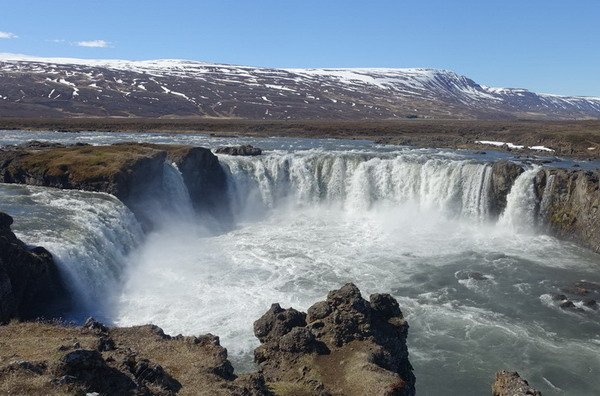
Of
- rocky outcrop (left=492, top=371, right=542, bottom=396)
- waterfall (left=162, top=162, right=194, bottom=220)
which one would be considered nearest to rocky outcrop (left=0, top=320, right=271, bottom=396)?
rocky outcrop (left=492, top=371, right=542, bottom=396)

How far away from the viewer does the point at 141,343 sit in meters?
17.2

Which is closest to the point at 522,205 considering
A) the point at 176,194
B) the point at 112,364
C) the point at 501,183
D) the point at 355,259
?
the point at 501,183

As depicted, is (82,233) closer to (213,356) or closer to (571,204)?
(213,356)

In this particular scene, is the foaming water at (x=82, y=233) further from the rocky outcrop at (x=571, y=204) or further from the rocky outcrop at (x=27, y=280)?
the rocky outcrop at (x=571, y=204)

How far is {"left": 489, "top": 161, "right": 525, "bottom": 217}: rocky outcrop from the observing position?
4669 centimetres

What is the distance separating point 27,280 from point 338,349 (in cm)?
1533

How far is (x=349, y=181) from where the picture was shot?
5375 cm

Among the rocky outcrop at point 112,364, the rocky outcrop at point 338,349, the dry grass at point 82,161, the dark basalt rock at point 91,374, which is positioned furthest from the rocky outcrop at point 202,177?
the dark basalt rock at point 91,374

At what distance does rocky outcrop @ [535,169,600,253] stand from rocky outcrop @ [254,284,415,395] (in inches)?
1101

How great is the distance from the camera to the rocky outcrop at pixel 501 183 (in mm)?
46688

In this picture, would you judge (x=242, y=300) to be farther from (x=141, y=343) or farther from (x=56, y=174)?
(x=56, y=174)

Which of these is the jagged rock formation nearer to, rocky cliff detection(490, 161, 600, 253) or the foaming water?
the foaming water

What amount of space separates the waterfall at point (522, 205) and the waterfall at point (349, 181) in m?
3.90

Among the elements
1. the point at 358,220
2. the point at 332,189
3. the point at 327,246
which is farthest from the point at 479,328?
the point at 332,189
